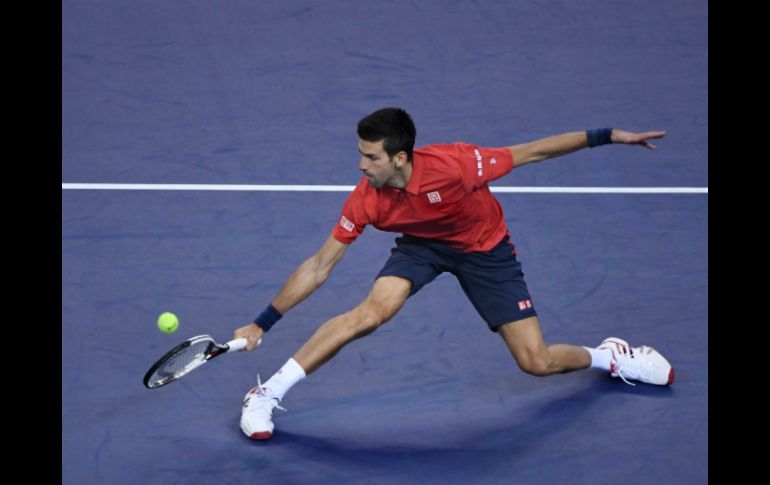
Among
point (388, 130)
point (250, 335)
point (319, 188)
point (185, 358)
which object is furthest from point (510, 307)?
point (319, 188)

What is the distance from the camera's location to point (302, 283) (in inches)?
275

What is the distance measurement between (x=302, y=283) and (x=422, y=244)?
33.0 inches

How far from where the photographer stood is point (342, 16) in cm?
1092

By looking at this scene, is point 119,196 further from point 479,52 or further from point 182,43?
point 479,52

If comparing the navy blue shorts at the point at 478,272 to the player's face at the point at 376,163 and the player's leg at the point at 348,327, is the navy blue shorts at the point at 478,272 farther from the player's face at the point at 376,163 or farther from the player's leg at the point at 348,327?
the player's face at the point at 376,163

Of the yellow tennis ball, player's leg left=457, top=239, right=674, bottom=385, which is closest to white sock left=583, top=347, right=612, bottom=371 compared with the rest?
player's leg left=457, top=239, right=674, bottom=385

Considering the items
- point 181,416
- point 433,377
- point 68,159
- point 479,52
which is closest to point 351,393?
point 433,377

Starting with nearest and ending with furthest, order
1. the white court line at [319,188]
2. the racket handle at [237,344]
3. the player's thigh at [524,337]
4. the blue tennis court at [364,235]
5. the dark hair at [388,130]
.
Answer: the racket handle at [237,344], the dark hair at [388,130], the blue tennis court at [364,235], the player's thigh at [524,337], the white court line at [319,188]

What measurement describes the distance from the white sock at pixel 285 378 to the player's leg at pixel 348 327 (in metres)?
0.03

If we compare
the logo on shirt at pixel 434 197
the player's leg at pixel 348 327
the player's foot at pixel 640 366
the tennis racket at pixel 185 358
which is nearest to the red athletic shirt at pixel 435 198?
the logo on shirt at pixel 434 197

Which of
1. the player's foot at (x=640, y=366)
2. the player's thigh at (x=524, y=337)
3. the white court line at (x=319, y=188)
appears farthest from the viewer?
the white court line at (x=319, y=188)

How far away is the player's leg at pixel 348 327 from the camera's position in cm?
711

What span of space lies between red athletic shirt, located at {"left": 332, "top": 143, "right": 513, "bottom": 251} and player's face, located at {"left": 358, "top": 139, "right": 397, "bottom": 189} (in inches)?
7.5

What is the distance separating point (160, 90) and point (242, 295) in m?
2.54
